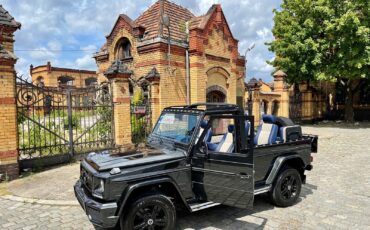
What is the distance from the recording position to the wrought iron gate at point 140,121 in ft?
35.5

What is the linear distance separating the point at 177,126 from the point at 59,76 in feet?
116

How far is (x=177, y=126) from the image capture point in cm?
495

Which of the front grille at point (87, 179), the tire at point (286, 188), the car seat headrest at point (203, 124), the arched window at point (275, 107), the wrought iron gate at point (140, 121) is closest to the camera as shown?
the front grille at point (87, 179)

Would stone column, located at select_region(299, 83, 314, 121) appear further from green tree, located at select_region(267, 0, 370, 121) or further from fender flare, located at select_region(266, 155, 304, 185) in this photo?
fender flare, located at select_region(266, 155, 304, 185)

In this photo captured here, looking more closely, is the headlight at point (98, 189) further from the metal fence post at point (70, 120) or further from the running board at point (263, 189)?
the metal fence post at point (70, 120)

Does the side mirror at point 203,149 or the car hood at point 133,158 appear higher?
the side mirror at point 203,149

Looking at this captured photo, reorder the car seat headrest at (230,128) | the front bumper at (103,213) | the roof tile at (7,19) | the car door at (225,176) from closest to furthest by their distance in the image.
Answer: the front bumper at (103,213) → the car door at (225,176) → the car seat headrest at (230,128) → the roof tile at (7,19)

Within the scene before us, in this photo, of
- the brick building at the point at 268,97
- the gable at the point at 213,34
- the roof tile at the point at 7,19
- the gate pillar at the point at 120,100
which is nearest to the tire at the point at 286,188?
the gate pillar at the point at 120,100

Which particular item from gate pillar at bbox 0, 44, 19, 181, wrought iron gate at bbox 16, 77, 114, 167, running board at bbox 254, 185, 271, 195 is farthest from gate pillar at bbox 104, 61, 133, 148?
running board at bbox 254, 185, 271, 195

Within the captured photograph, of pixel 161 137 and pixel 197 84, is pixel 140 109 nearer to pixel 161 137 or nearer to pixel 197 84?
pixel 197 84

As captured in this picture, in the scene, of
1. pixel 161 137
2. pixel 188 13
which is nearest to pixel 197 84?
pixel 188 13

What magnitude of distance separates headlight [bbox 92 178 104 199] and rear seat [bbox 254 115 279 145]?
2.96 meters

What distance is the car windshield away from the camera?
15.1 ft

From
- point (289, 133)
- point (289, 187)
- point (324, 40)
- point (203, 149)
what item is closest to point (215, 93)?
point (324, 40)
